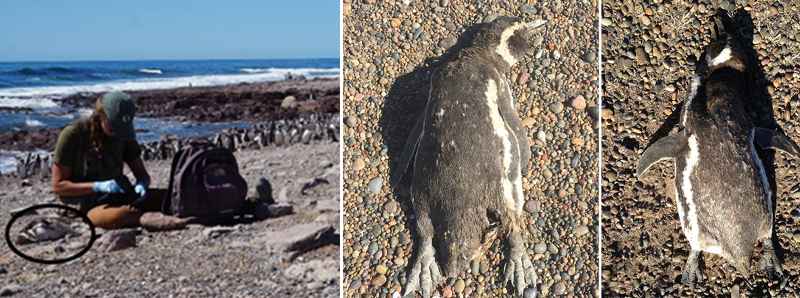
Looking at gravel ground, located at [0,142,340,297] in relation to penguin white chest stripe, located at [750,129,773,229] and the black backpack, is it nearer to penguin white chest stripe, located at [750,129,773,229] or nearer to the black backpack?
the black backpack

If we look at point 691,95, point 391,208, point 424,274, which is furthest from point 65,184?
point 691,95

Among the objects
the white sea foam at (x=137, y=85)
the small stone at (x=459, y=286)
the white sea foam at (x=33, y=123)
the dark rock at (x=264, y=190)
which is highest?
the white sea foam at (x=137, y=85)

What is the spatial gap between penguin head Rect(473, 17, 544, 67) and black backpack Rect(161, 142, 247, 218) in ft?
2.82

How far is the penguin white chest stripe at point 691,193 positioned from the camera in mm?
2064

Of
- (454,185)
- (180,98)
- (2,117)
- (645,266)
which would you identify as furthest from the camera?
(645,266)

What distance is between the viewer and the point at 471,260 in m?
2.03

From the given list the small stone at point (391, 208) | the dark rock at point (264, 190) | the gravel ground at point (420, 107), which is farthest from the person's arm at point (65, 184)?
the small stone at point (391, 208)

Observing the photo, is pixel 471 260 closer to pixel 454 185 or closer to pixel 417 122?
pixel 454 185

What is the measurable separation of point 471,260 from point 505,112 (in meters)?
0.48

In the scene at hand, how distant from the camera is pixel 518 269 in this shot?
204 cm

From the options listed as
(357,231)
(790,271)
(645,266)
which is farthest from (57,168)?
(790,271)

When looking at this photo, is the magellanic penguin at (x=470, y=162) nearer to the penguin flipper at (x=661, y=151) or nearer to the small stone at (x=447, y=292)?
the small stone at (x=447, y=292)

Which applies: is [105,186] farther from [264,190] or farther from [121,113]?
[264,190]

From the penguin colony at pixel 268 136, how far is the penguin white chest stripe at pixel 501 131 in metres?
0.48
